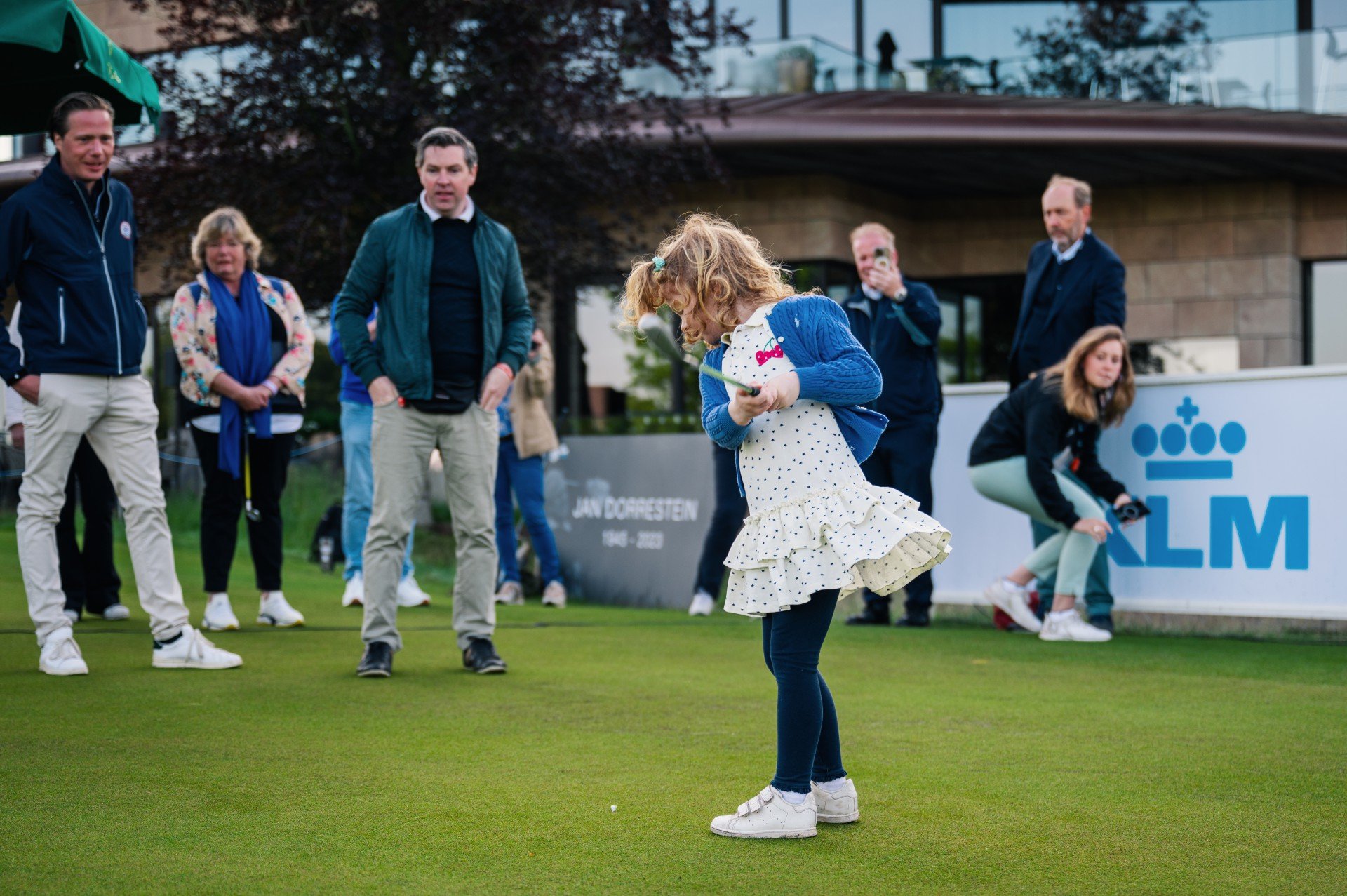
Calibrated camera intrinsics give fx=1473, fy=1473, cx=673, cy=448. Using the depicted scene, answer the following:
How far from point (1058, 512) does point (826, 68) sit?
37.7 ft

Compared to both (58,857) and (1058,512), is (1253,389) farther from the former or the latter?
(58,857)

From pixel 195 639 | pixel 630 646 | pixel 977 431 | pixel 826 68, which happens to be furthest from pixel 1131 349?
pixel 195 639

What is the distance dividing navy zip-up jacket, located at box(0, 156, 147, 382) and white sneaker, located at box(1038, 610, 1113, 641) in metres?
4.59

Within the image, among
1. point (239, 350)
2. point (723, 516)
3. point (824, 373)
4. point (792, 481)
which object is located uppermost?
point (239, 350)

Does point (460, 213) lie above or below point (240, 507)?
above

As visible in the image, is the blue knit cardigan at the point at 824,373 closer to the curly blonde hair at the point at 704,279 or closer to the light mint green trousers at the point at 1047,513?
the curly blonde hair at the point at 704,279

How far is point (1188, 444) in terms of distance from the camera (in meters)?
7.84

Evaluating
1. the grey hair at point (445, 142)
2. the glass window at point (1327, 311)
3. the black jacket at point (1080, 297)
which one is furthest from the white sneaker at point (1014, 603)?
the glass window at point (1327, 311)

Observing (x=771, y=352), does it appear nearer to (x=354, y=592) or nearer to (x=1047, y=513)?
(x=1047, y=513)

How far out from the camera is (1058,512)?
24.0 feet

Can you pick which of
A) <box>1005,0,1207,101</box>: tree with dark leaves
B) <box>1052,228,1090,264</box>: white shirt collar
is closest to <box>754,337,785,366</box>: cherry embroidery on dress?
<box>1052,228,1090,264</box>: white shirt collar

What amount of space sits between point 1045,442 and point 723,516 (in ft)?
7.05

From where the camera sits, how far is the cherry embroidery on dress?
357cm

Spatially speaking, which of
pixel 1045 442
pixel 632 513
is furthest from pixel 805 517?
pixel 632 513
